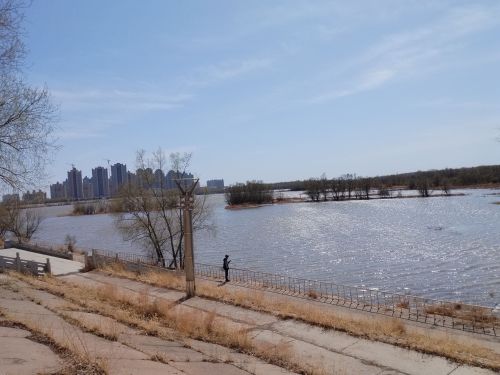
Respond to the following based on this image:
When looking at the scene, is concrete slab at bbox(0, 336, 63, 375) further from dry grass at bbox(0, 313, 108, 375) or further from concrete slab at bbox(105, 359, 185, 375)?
concrete slab at bbox(105, 359, 185, 375)

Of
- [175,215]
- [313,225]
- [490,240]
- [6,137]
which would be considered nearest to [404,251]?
[490,240]

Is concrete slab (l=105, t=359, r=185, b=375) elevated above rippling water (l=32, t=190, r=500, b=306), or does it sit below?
above

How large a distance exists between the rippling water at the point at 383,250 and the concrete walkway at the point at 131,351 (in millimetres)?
19621

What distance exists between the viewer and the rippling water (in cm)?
3059

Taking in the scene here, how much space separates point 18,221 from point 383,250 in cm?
4646

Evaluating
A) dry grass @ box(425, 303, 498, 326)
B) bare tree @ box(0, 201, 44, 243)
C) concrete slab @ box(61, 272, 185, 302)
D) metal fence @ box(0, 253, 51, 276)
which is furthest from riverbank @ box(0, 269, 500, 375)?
bare tree @ box(0, 201, 44, 243)

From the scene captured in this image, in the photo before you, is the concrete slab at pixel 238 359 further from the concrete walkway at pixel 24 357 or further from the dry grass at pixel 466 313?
the dry grass at pixel 466 313

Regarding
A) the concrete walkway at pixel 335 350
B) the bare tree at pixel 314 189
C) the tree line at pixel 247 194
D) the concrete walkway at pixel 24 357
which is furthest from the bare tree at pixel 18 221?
the bare tree at pixel 314 189

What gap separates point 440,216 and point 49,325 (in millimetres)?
67830

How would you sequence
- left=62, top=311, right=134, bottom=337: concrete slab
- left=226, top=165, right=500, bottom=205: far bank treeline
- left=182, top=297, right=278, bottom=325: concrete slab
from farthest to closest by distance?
1. left=226, top=165, right=500, bottom=205: far bank treeline
2. left=182, top=297, right=278, bottom=325: concrete slab
3. left=62, top=311, right=134, bottom=337: concrete slab

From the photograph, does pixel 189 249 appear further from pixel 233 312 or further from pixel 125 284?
pixel 125 284

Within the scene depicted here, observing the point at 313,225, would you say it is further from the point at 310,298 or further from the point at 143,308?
the point at 143,308

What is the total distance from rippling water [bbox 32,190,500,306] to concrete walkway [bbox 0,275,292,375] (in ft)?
64.4

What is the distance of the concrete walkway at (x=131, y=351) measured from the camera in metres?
7.57
